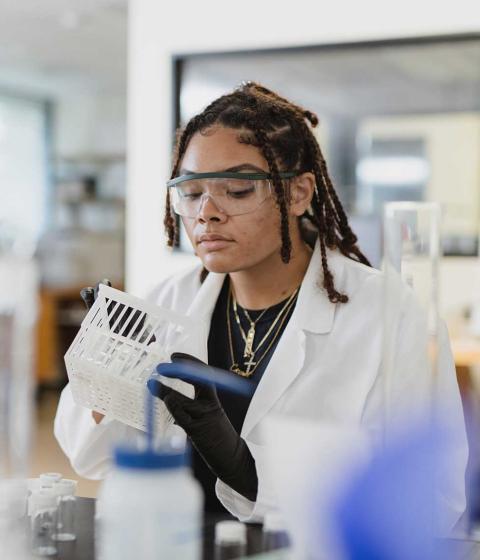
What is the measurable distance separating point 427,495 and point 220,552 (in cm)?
25

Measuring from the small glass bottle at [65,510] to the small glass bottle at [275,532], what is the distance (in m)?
0.24

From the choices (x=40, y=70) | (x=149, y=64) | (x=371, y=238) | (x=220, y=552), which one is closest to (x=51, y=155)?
(x=40, y=70)

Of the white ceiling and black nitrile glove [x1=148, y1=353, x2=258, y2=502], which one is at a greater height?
the white ceiling

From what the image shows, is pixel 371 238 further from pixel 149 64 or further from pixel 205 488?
pixel 205 488

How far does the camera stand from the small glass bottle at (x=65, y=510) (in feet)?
3.91

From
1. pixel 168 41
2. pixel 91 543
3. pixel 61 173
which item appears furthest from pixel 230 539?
pixel 61 173

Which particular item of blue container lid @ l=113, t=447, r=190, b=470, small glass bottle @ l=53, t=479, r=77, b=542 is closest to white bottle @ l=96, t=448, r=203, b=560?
blue container lid @ l=113, t=447, r=190, b=470

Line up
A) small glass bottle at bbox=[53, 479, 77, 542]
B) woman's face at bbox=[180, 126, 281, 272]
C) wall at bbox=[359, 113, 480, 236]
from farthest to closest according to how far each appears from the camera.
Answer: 1. wall at bbox=[359, 113, 480, 236]
2. woman's face at bbox=[180, 126, 281, 272]
3. small glass bottle at bbox=[53, 479, 77, 542]

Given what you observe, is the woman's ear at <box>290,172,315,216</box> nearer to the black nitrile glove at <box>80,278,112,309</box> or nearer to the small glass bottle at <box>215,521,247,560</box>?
the black nitrile glove at <box>80,278,112,309</box>

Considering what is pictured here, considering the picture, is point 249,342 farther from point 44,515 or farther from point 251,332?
point 44,515

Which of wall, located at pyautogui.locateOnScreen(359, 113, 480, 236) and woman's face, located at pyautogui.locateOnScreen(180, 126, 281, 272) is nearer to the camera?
woman's face, located at pyautogui.locateOnScreen(180, 126, 281, 272)

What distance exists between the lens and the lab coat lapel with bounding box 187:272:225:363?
1.88 metres

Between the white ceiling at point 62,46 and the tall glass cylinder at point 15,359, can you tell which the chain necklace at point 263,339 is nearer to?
the tall glass cylinder at point 15,359

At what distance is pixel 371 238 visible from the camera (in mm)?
3885
